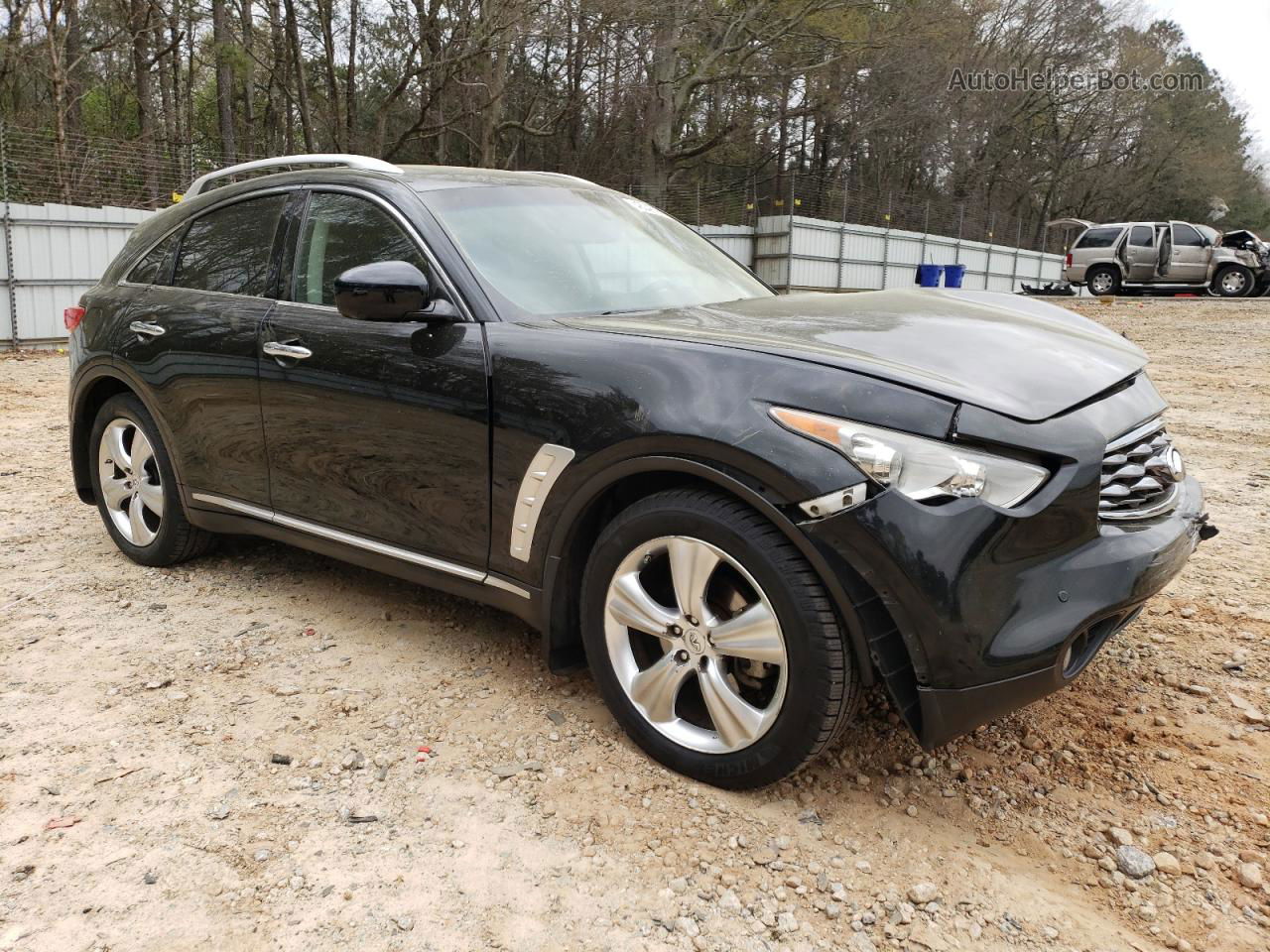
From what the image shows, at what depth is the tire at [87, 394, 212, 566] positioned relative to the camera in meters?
4.28

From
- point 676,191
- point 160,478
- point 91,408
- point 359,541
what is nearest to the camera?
point 359,541

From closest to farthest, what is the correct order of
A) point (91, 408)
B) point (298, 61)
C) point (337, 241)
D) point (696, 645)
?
point (696, 645)
point (337, 241)
point (91, 408)
point (298, 61)

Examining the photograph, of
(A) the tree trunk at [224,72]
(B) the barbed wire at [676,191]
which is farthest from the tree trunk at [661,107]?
(A) the tree trunk at [224,72]

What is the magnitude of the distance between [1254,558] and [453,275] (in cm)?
362

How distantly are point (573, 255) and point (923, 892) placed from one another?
7.33 ft

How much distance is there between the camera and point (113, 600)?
162 inches

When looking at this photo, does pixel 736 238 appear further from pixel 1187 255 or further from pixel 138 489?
pixel 138 489

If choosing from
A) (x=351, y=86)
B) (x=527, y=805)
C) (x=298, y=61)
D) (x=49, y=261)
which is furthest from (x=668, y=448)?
(x=351, y=86)

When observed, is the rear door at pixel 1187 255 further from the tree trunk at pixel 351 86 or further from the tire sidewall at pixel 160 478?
the tire sidewall at pixel 160 478

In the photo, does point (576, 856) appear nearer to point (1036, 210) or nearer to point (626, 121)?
point (626, 121)

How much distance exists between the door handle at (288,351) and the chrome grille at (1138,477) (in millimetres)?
2503

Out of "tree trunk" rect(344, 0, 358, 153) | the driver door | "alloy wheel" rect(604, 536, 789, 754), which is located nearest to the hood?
the driver door

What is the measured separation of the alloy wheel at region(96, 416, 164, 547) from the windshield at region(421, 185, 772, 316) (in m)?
1.87

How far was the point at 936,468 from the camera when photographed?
227cm
